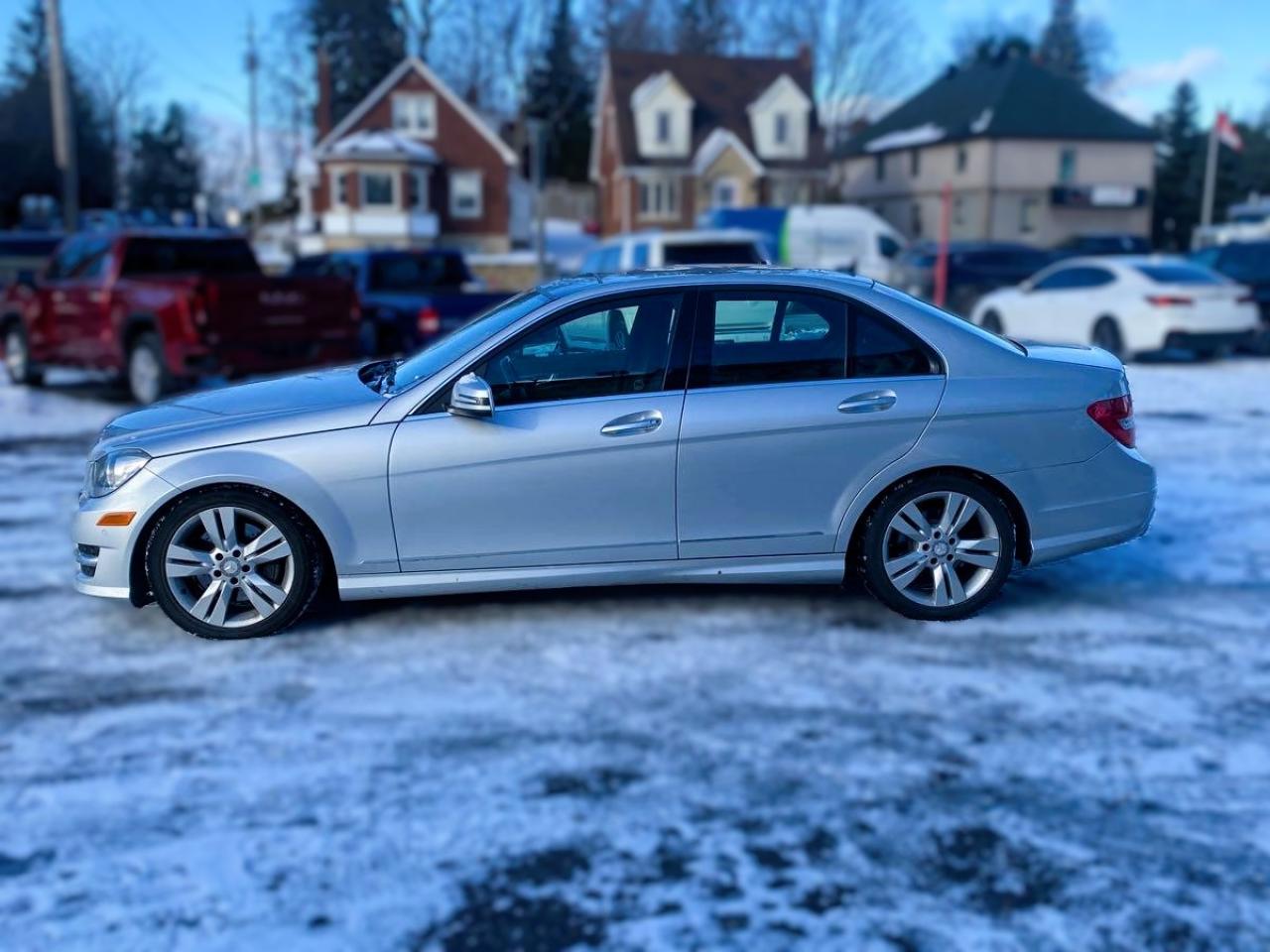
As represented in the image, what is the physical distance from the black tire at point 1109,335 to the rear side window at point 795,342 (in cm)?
1106

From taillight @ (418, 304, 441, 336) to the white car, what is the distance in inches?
297

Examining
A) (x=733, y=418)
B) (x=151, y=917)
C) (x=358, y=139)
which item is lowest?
(x=151, y=917)

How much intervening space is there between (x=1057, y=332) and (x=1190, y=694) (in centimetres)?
1249

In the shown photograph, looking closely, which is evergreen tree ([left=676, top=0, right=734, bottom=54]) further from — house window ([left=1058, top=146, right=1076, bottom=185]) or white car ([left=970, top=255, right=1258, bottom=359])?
white car ([left=970, top=255, right=1258, bottom=359])

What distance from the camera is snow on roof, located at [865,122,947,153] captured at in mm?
53656

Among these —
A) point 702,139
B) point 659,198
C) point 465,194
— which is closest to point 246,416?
point 465,194

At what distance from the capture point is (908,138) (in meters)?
55.1

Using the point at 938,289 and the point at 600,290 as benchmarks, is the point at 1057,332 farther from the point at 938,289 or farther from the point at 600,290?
the point at 600,290

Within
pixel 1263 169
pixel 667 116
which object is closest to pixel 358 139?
pixel 667 116

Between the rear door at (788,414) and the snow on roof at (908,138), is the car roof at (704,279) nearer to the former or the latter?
the rear door at (788,414)

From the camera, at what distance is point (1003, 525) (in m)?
5.37

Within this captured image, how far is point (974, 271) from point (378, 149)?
32562 mm

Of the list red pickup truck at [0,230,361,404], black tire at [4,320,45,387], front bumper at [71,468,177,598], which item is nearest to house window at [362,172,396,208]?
black tire at [4,320,45,387]

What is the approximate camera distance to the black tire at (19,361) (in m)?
14.2
